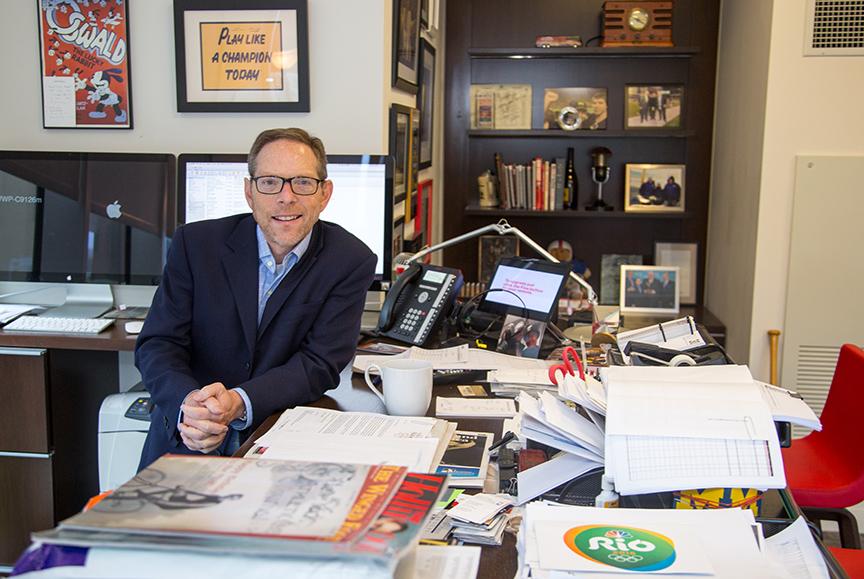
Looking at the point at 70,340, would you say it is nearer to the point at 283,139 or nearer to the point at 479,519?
the point at 283,139

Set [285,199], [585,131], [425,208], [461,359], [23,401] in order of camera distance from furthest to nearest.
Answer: [585,131]
[425,208]
[23,401]
[461,359]
[285,199]

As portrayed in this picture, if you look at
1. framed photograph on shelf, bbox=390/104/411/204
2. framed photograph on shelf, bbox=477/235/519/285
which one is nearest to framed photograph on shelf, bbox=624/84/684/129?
framed photograph on shelf, bbox=477/235/519/285

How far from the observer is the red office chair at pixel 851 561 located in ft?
5.21

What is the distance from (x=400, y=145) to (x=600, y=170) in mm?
1615

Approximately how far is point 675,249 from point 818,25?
1456 millimetres

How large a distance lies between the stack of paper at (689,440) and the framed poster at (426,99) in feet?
8.81

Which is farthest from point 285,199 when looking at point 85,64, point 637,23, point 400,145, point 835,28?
point 637,23

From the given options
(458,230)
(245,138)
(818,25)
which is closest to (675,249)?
(458,230)

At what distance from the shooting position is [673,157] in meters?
4.49

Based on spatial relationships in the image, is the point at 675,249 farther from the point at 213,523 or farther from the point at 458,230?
the point at 213,523

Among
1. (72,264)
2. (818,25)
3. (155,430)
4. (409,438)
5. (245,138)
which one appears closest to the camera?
(409,438)

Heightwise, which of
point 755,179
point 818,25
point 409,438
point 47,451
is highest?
point 818,25

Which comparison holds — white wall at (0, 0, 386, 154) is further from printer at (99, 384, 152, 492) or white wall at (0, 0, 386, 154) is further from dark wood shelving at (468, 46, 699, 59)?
dark wood shelving at (468, 46, 699, 59)

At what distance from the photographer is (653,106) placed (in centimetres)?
442
